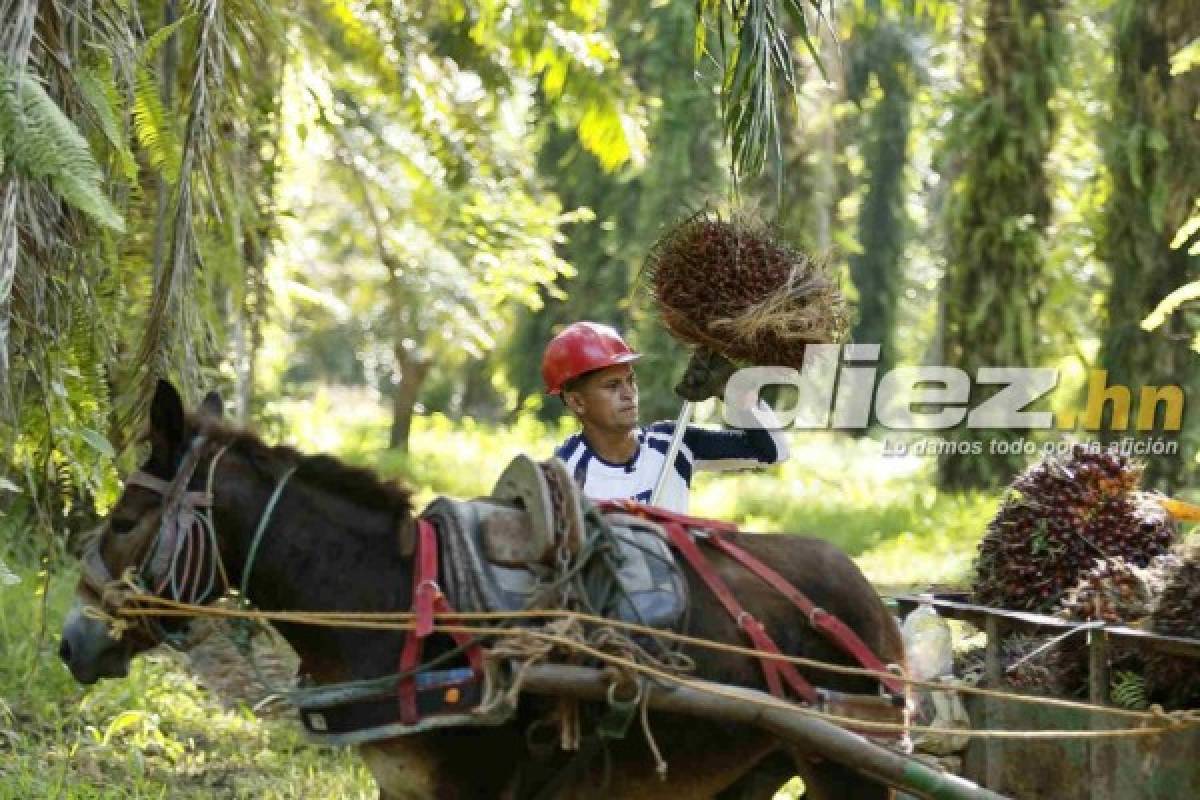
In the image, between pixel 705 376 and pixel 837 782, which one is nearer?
pixel 837 782

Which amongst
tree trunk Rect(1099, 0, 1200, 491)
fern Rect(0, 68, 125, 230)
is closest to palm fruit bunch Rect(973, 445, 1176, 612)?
fern Rect(0, 68, 125, 230)

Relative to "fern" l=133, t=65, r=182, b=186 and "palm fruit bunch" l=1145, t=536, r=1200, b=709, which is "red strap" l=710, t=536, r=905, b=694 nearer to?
"palm fruit bunch" l=1145, t=536, r=1200, b=709

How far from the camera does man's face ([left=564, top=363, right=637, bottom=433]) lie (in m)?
6.46

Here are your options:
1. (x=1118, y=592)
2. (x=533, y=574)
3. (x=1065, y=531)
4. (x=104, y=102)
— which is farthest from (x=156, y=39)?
(x=1118, y=592)

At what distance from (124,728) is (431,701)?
4.17 metres

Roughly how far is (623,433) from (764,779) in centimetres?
142

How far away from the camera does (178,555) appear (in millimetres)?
4902

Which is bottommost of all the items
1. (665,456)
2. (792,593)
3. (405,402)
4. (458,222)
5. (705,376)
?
(792,593)

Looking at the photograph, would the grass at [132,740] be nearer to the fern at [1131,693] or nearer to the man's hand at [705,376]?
the man's hand at [705,376]

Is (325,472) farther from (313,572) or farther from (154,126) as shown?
(154,126)

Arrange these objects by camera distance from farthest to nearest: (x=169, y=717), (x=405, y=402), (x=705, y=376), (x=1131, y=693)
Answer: (x=405, y=402)
(x=169, y=717)
(x=705, y=376)
(x=1131, y=693)

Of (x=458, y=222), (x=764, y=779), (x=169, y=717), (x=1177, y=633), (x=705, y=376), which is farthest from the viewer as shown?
(x=458, y=222)

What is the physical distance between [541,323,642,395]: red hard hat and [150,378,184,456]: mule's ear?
1715 mm

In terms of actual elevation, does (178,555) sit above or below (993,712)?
above
